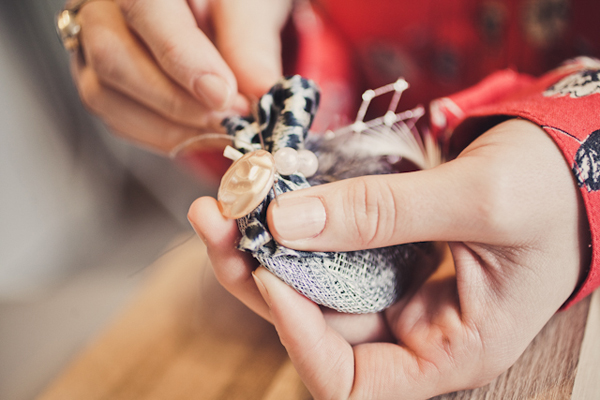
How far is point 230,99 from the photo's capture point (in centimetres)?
42

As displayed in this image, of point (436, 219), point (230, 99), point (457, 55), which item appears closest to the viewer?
point (436, 219)

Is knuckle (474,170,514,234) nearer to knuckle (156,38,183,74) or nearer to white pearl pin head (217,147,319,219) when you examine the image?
white pearl pin head (217,147,319,219)

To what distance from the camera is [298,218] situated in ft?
0.87

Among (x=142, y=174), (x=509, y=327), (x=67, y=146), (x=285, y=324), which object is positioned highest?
(x=67, y=146)

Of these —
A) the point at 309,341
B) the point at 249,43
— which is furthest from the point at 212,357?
the point at 249,43

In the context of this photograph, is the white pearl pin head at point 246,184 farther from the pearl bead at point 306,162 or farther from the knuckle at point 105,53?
the knuckle at point 105,53

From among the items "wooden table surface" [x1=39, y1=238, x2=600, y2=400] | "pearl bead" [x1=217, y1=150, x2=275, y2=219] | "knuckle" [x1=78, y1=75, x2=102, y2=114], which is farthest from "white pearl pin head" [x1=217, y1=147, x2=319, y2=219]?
"knuckle" [x1=78, y1=75, x2=102, y2=114]

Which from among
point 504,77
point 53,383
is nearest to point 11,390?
point 53,383

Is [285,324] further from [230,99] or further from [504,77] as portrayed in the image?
[504,77]

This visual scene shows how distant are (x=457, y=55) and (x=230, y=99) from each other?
0.48 m

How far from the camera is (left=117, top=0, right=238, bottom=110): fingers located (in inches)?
16.1

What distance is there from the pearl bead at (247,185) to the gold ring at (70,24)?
0.42m

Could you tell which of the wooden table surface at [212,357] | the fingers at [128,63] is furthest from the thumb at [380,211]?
the fingers at [128,63]

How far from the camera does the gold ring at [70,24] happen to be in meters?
0.52
